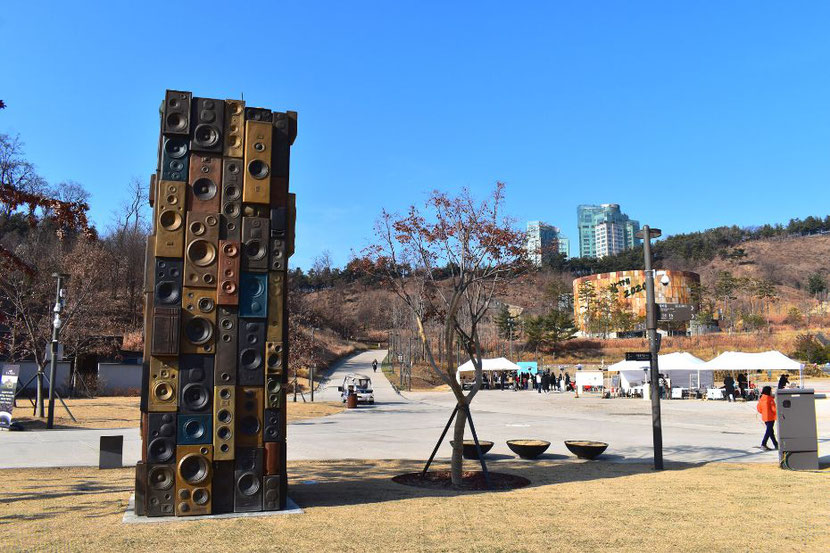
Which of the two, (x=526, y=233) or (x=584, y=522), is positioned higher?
(x=526, y=233)

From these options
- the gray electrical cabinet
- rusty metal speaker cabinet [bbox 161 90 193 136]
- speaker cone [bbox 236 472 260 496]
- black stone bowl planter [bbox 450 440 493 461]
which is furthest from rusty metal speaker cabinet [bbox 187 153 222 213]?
the gray electrical cabinet

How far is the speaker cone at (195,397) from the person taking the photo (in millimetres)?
8059

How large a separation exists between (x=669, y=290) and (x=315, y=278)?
61.2 metres

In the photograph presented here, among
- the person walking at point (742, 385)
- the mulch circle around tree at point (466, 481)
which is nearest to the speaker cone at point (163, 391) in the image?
the mulch circle around tree at point (466, 481)

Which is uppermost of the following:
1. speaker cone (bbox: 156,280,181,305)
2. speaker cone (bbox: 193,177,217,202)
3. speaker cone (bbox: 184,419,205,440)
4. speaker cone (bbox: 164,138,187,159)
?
speaker cone (bbox: 164,138,187,159)

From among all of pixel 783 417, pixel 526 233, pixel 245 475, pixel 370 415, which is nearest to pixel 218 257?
pixel 245 475

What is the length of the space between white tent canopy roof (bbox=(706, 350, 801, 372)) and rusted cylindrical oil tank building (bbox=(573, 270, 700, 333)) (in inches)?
2301

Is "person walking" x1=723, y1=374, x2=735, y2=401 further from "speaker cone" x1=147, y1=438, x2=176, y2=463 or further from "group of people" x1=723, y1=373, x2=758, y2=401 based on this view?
"speaker cone" x1=147, y1=438, x2=176, y2=463

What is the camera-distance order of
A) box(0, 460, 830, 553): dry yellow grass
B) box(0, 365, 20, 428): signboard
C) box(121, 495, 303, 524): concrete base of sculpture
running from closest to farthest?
box(0, 460, 830, 553): dry yellow grass, box(121, 495, 303, 524): concrete base of sculpture, box(0, 365, 20, 428): signboard

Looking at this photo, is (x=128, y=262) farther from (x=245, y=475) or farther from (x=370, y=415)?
(x=245, y=475)

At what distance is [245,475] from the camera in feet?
26.7

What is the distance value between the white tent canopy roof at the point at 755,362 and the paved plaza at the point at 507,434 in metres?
1.92

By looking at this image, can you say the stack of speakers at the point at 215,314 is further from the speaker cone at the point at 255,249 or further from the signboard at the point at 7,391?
the signboard at the point at 7,391

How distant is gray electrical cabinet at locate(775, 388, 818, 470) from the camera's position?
1238 cm
